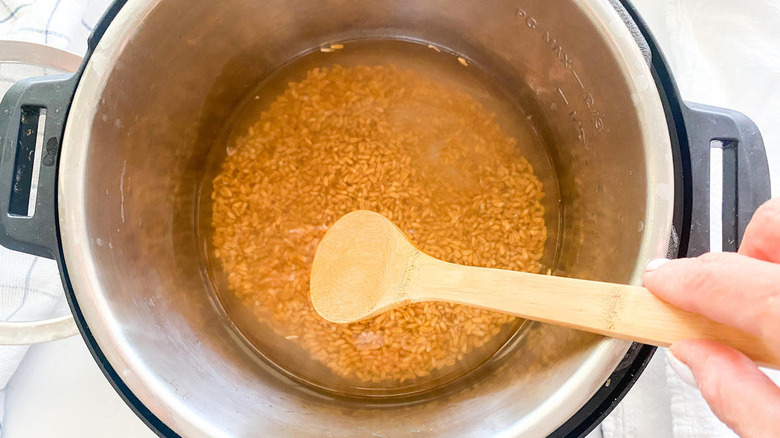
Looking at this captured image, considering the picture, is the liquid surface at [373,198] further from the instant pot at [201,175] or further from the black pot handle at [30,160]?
the black pot handle at [30,160]

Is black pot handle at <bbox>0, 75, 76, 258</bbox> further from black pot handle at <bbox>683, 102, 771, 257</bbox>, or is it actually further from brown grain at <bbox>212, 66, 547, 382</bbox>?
A: black pot handle at <bbox>683, 102, 771, 257</bbox>

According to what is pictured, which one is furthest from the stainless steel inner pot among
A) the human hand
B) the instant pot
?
the human hand

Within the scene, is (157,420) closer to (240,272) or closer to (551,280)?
(240,272)

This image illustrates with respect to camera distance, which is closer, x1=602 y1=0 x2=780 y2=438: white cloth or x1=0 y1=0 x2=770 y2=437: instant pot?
x1=0 y1=0 x2=770 y2=437: instant pot

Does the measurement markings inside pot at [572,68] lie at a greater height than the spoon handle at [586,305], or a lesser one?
greater

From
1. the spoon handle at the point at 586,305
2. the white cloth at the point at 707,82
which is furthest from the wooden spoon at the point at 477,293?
the white cloth at the point at 707,82

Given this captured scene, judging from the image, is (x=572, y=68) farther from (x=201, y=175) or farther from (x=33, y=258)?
(x=33, y=258)
